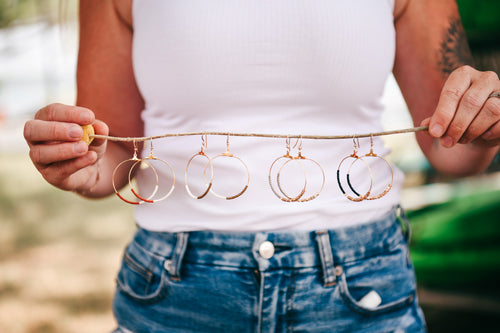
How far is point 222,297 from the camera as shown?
0.87 metres

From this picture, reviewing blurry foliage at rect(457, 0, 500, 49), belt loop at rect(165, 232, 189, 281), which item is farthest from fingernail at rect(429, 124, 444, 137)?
blurry foliage at rect(457, 0, 500, 49)

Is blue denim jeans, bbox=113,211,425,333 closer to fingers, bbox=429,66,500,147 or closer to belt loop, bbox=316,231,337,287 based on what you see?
belt loop, bbox=316,231,337,287

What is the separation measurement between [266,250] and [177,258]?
0.59ft

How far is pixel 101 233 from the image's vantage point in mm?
4449

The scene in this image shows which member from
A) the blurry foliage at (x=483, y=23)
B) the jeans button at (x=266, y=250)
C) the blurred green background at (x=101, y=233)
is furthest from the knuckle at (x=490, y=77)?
the blurry foliage at (x=483, y=23)

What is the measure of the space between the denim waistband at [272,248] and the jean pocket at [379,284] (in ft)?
0.08

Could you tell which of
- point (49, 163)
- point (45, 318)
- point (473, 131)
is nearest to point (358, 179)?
point (473, 131)

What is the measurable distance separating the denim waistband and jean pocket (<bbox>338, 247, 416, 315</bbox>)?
24mm

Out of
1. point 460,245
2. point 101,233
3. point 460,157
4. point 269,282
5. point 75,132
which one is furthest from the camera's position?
point 101,233

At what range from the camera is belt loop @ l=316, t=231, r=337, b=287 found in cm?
86

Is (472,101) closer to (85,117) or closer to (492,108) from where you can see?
(492,108)

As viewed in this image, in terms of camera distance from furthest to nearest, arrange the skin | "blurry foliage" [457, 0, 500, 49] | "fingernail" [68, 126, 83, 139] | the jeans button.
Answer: "blurry foliage" [457, 0, 500, 49] < the skin < the jeans button < "fingernail" [68, 126, 83, 139]

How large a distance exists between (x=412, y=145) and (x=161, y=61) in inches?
74.6

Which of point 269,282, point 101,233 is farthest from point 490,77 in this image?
point 101,233
